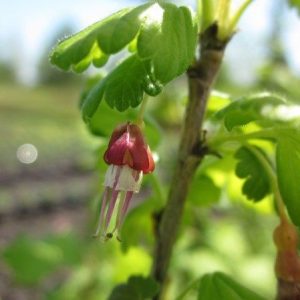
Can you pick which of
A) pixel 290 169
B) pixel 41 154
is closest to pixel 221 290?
pixel 290 169

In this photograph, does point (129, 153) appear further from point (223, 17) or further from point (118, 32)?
point (223, 17)

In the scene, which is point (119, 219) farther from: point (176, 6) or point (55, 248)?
point (55, 248)

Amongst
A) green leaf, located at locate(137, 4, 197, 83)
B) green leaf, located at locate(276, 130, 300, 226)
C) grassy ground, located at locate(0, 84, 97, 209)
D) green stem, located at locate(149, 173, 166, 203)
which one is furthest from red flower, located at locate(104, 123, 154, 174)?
grassy ground, located at locate(0, 84, 97, 209)

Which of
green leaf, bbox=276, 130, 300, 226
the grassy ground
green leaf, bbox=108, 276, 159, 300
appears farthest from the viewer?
the grassy ground

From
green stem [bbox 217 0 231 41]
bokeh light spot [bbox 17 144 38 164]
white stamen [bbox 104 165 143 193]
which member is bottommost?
bokeh light spot [bbox 17 144 38 164]

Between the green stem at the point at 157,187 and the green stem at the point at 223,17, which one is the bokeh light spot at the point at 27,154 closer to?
the green stem at the point at 157,187

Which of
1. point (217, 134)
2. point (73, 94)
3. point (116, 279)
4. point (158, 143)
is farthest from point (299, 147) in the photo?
point (73, 94)

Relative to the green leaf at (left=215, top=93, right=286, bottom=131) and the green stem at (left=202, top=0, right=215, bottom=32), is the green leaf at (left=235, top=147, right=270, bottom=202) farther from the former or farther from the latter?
the green stem at (left=202, top=0, right=215, bottom=32)

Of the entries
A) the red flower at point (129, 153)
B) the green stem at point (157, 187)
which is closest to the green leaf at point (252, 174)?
the green stem at point (157, 187)
